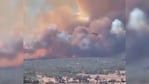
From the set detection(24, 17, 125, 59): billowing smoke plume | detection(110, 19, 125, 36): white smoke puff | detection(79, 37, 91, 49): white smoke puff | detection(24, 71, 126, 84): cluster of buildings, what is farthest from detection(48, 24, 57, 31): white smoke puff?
detection(110, 19, 125, 36): white smoke puff

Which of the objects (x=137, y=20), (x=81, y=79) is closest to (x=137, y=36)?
(x=137, y=20)

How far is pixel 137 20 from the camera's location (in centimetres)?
358

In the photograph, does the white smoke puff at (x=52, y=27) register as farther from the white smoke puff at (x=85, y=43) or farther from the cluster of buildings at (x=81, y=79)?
the cluster of buildings at (x=81, y=79)

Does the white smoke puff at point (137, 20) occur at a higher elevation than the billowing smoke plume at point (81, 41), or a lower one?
higher

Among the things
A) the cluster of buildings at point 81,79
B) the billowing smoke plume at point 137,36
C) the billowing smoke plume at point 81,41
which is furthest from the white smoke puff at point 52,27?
the billowing smoke plume at point 137,36

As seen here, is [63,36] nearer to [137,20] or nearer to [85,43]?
[85,43]

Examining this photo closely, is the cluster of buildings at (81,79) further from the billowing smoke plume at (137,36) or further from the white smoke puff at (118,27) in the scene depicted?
the white smoke puff at (118,27)

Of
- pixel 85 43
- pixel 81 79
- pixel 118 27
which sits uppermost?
pixel 118 27

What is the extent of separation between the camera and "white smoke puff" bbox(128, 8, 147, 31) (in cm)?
356

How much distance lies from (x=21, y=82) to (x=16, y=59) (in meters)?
0.28

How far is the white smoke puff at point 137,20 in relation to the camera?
11.7 feet

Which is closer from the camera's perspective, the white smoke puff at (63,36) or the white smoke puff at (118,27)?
the white smoke puff at (118,27)

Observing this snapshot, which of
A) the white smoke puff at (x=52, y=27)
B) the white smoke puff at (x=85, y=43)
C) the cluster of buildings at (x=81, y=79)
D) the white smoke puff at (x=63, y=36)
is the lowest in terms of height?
the cluster of buildings at (x=81, y=79)

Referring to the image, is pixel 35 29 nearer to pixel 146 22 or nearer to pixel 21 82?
pixel 21 82
